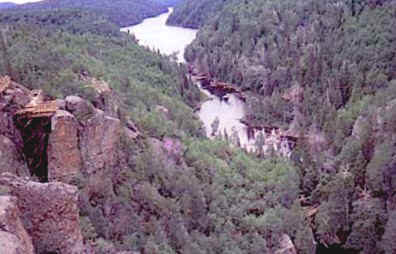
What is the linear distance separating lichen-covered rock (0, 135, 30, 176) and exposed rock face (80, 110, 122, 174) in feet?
21.0

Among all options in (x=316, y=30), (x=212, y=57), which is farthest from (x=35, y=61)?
(x=212, y=57)

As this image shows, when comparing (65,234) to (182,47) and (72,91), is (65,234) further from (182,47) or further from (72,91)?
(182,47)

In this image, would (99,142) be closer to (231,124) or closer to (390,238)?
(390,238)

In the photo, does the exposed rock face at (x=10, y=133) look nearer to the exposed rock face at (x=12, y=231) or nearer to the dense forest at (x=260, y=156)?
the dense forest at (x=260, y=156)

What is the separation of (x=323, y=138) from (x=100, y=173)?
59.3 meters

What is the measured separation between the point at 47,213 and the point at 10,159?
9518 millimetres

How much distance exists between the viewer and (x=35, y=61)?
5400 centimetres

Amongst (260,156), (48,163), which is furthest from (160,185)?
(260,156)

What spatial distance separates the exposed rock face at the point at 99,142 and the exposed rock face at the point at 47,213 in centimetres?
1531

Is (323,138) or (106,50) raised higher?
(106,50)

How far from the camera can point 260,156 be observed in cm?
7631

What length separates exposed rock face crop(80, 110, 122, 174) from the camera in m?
37.0

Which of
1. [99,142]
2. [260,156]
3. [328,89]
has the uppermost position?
[99,142]

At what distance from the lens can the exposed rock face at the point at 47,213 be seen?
20672 millimetres
